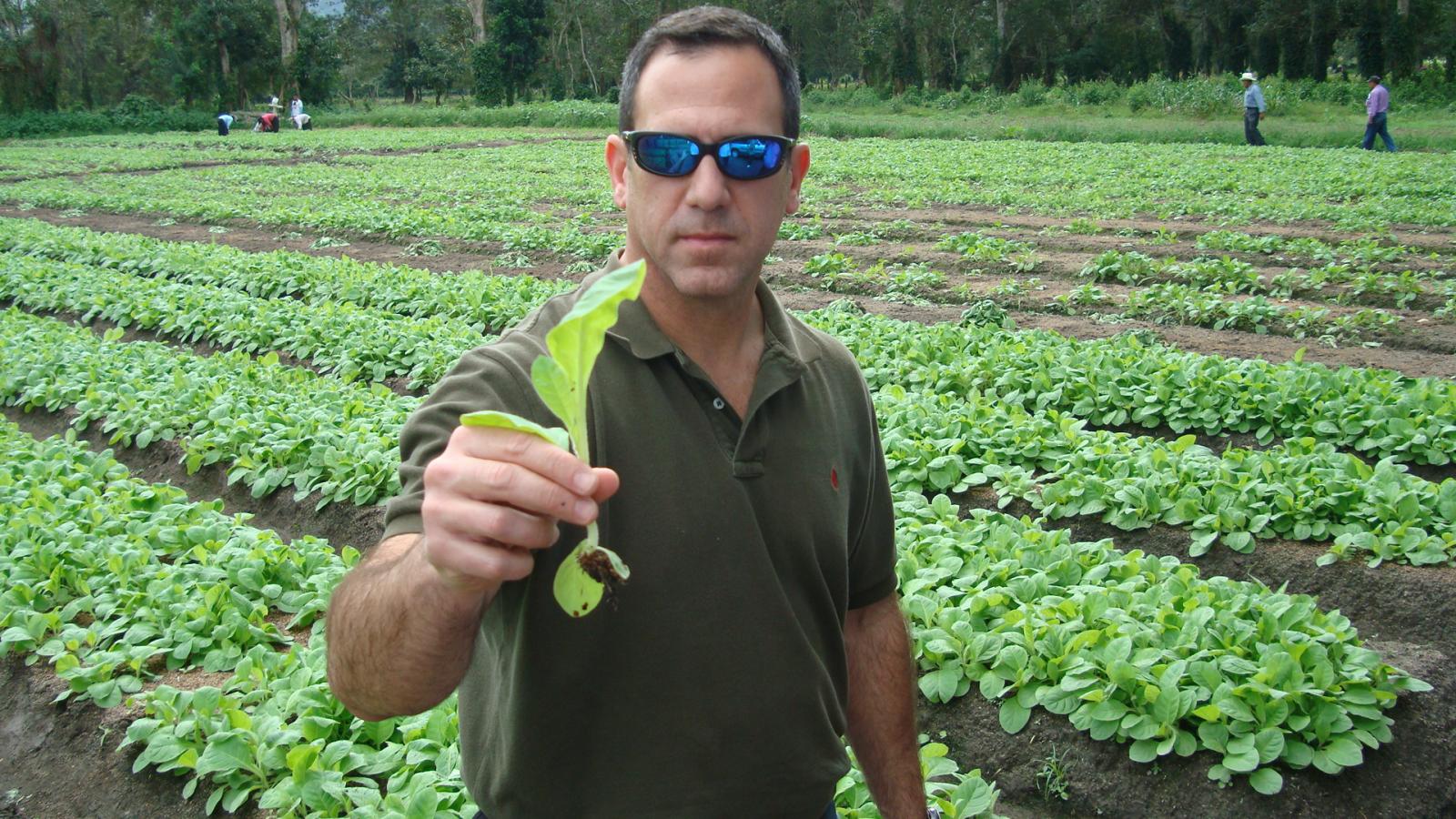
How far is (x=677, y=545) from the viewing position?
1720mm

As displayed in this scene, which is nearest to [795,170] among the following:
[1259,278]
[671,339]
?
[671,339]

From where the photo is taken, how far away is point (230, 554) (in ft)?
16.7

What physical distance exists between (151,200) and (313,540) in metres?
19.4

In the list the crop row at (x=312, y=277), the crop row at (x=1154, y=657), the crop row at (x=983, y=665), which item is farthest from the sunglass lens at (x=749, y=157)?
the crop row at (x=312, y=277)

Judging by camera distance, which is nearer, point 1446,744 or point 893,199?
point 1446,744

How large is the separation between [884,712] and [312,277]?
11.6 metres

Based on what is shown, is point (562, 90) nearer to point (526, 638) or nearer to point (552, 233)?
point (552, 233)

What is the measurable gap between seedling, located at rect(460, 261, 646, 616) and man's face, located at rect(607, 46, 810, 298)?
527 mm

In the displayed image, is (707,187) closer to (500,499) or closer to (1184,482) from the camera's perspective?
(500,499)

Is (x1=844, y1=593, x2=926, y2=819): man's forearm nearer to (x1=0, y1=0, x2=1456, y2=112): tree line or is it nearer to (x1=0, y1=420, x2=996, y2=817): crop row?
(x1=0, y1=420, x2=996, y2=817): crop row

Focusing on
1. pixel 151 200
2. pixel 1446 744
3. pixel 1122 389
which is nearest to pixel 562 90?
pixel 151 200

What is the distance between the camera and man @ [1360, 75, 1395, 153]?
80.3 ft

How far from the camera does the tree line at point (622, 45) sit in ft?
147

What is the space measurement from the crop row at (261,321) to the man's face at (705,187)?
5.76 meters
